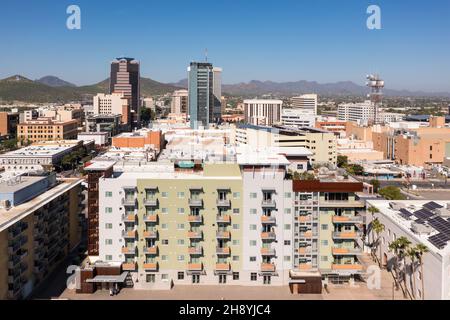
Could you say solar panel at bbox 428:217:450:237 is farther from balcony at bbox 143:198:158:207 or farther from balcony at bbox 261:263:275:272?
balcony at bbox 143:198:158:207

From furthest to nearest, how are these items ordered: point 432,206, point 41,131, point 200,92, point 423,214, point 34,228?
point 200,92, point 41,131, point 432,206, point 423,214, point 34,228

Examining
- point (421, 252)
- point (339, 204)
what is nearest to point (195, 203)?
point (339, 204)

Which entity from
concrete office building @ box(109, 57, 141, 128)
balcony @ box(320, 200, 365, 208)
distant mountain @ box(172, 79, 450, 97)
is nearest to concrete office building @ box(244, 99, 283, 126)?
concrete office building @ box(109, 57, 141, 128)

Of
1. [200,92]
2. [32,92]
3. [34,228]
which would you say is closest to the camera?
[34,228]

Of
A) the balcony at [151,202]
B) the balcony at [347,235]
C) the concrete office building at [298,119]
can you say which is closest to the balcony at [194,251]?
the balcony at [151,202]

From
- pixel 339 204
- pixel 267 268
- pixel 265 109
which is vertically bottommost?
pixel 267 268

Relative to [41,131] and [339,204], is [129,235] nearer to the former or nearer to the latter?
[339,204]

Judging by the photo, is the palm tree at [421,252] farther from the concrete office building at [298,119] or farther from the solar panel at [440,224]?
the concrete office building at [298,119]
